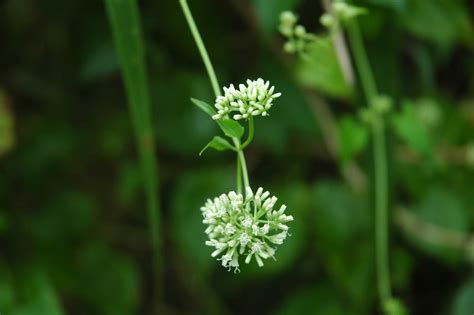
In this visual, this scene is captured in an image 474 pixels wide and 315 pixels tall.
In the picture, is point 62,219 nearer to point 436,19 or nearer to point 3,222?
point 3,222

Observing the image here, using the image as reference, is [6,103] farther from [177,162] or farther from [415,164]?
[415,164]

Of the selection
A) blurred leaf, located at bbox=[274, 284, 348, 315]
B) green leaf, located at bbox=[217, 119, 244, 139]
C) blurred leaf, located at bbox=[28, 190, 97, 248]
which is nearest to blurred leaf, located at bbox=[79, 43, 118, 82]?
blurred leaf, located at bbox=[28, 190, 97, 248]

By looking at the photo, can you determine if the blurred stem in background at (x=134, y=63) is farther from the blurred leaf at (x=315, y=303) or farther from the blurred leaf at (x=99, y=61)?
the blurred leaf at (x=315, y=303)

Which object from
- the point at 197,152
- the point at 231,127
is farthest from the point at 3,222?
the point at 231,127

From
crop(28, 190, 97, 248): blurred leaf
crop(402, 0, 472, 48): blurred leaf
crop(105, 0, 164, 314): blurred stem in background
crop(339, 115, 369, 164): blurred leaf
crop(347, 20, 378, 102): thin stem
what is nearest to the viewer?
crop(105, 0, 164, 314): blurred stem in background

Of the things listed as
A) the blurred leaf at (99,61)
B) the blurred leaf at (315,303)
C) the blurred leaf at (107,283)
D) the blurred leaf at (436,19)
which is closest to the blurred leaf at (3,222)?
the blurred leaf at (107,283)

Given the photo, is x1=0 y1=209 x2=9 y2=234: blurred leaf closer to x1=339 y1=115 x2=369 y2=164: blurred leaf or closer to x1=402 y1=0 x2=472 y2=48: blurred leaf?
x1=339 y1=115 x2=369 y2=164: blurred leaf
